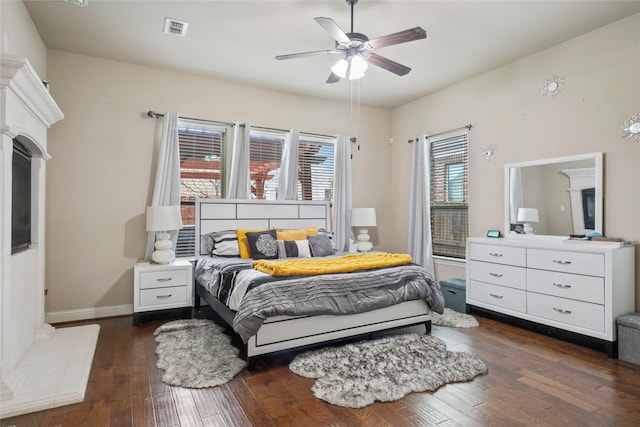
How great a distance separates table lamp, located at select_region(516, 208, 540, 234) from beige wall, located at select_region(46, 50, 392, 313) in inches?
147

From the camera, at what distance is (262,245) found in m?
4.07

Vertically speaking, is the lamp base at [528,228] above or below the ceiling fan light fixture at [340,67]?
below

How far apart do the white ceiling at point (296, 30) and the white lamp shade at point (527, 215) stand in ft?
4.57

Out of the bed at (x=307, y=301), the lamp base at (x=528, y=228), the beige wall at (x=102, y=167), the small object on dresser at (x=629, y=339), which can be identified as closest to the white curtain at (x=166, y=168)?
the beige wall at (x=102, y=167)

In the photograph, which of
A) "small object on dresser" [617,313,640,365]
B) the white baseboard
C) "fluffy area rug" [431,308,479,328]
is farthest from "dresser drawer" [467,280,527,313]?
the white baseboard

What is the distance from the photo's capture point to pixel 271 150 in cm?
500

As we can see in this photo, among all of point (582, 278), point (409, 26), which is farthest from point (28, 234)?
point (582, 278)

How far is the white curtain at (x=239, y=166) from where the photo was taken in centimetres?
459

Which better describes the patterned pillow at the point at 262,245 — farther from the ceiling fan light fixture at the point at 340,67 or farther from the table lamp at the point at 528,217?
the table lamp at the point at 528,217

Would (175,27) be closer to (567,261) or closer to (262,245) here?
(262,245)

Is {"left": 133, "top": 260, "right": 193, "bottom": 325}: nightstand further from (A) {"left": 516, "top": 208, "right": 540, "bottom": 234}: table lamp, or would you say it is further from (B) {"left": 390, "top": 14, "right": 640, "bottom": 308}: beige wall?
(A) {"left": 516, "top": 208, "right": 540, "bottom": 234}: table lamp

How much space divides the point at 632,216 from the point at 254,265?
10.8ft

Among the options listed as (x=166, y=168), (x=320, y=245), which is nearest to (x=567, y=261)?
(x=320, y=245)

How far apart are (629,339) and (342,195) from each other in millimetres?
3434
